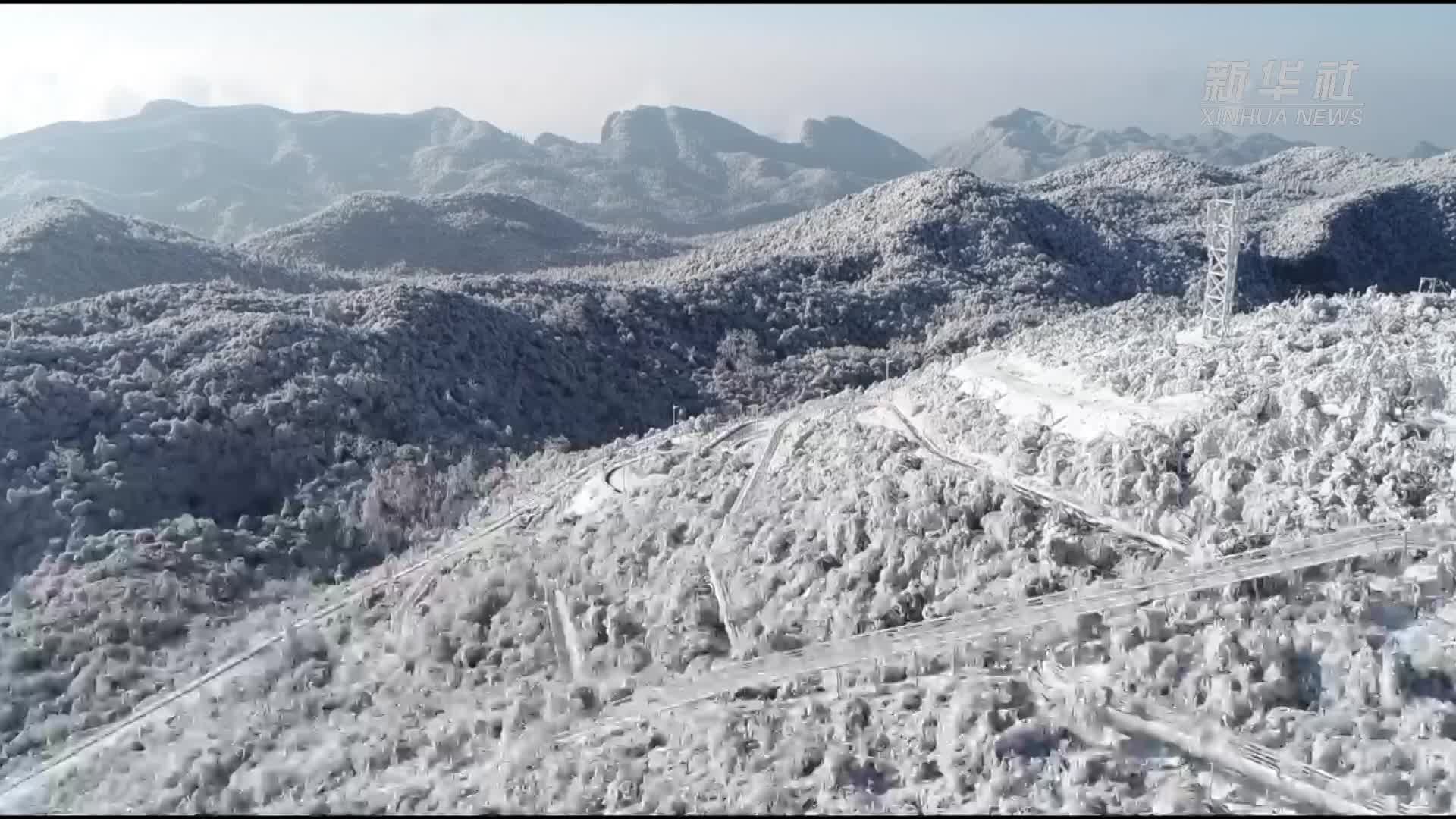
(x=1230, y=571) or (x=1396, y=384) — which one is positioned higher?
(x=1396, y=384)

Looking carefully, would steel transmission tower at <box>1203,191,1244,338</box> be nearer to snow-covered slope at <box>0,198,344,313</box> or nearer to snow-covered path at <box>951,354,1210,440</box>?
snow-covered path at <box>951,354,1210,440</box>

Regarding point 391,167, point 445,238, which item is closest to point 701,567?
point 445,238

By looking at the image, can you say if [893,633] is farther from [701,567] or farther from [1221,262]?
[1221,262]

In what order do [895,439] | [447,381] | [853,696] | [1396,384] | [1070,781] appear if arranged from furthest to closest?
[447,381]
[895,439]
[1396,384]
[853,696]
[1070,781]

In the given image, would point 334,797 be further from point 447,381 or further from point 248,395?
point 447,381

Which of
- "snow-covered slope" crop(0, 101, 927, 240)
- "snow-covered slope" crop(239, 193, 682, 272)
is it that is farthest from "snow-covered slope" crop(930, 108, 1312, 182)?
"snow-covered slope" crop(239, 193, 682, 272)

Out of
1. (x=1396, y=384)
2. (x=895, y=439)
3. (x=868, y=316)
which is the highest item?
(x=1396, y=384)

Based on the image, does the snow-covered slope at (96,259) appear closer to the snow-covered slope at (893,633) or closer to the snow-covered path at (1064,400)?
the snow-covered slope at (893,633)

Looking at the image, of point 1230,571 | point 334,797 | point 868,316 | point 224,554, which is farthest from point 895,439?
point 868,316
